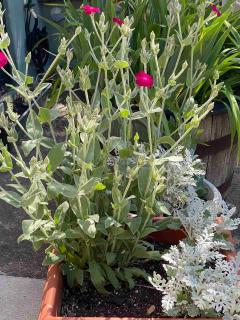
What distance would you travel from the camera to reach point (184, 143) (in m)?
1.79

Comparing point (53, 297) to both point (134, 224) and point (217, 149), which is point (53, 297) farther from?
point (217, 149)

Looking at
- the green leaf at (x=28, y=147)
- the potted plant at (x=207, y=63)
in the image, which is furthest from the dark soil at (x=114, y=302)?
the potted plant at (x=207, y=63)

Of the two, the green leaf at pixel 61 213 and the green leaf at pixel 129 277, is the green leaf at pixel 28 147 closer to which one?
the green leaf at pixel 61 213

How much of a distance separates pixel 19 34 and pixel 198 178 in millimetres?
2302

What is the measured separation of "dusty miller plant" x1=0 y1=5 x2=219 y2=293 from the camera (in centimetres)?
135

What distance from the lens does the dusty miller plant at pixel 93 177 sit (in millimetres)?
1349

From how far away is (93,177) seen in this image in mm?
1374

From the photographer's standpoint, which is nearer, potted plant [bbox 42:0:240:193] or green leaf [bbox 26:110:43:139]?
green leaf [bbox 26:110:43:139]

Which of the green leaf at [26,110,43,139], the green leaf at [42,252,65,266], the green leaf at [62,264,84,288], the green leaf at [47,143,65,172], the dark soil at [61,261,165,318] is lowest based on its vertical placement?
the dark soil at [61,261,165,318]

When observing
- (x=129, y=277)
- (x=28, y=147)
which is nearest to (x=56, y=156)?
(x=28, y=147)

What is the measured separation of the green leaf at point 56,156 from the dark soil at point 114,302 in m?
0.44

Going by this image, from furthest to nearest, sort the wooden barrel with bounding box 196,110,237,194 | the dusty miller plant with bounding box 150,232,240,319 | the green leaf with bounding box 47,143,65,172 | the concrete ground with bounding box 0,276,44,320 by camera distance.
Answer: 1. the wooden barrel with bounding box 196,110,237,194
2. the concrete ground with bounding box 0,276,44,320
3. the green leaf with bounding box 47,143,65,172
4. the dusty miller plant with bounding box 150,232,240,319

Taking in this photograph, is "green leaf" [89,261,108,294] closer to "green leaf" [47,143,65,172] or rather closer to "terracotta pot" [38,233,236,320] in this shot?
"terracotta pot" [38,233,236,320]

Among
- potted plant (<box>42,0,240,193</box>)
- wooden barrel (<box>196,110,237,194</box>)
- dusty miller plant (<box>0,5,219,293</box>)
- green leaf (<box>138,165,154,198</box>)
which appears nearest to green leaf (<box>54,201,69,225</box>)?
dusty miller plant (<box>0,5,219,293</box>)
